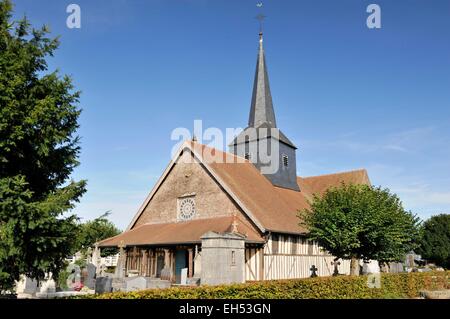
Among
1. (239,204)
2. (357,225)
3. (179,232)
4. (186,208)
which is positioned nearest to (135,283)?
Answer: (179,232)

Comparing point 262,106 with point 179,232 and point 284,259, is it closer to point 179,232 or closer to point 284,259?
point 284,259

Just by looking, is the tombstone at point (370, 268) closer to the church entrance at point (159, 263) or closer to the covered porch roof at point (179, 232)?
the covered porch roof at point (179, 232)

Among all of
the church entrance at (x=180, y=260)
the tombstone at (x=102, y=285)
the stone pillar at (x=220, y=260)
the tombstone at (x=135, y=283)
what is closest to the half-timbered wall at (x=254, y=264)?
the church entrance at (x=180, y=260)

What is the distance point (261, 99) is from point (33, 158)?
21.0 m

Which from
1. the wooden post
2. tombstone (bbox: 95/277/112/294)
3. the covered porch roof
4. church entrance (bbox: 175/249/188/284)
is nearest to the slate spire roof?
the covered porch roof

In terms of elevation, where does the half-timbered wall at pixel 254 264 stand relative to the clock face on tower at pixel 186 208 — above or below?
below

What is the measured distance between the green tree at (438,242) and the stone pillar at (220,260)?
3293 cm

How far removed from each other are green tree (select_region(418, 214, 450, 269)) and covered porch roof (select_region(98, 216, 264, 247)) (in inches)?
1096

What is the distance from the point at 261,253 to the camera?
19.0 meters

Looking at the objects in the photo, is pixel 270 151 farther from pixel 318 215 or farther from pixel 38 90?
pixel 38 90

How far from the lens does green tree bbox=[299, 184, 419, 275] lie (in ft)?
58.3

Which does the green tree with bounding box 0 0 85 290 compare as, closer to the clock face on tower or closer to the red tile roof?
the red tile roof

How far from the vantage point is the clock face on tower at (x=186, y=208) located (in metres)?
22.6
